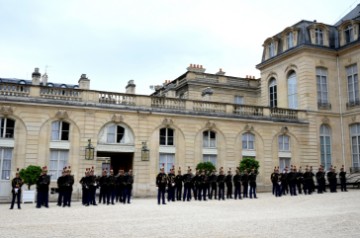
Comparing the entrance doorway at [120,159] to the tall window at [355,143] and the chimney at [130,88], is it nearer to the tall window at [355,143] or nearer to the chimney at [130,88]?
the chimney at [130,88]

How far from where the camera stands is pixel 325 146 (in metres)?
27.8

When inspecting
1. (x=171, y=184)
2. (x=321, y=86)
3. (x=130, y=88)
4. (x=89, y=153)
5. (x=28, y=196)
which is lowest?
(x=28, y=196)

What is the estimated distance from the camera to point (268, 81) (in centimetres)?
3153

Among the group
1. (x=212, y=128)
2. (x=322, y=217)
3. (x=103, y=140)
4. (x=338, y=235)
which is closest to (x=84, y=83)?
(x=103, y=140)

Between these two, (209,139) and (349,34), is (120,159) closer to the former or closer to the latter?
(209,139)

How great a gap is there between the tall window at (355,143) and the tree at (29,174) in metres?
20.7

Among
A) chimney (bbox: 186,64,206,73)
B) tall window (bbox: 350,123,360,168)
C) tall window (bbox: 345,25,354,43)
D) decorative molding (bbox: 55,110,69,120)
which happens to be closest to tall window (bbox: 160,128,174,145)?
decorative molding (bbox: 55,110,69,120)

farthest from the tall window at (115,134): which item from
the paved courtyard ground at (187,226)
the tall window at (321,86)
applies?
the tall window at (321,86)

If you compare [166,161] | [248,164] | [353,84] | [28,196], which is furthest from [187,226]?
[353,84]

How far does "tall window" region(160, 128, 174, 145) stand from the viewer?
895 inches

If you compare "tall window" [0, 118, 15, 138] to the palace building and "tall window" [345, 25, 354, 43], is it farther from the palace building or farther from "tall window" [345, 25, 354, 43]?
"tall window" [345, 25, 354, 43]

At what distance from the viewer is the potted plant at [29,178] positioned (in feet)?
59.0

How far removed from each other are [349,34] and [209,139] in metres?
13.3

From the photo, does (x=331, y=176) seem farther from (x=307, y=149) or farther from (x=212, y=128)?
(x=212, y=128)
